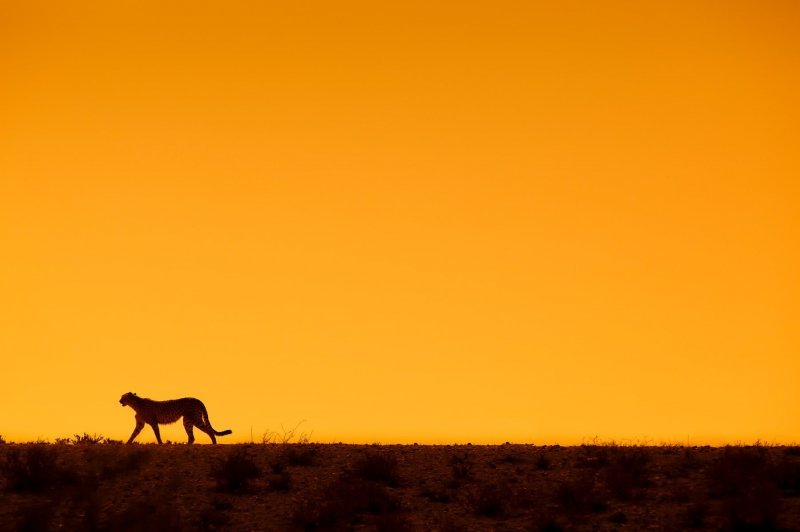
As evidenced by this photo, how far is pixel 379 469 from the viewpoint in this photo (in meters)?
28.8

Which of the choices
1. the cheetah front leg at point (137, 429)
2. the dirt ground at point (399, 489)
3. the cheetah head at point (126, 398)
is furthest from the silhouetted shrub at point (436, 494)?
the cheetah head at point (126, 398)

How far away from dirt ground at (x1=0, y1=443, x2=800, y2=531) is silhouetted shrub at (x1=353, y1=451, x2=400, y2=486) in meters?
0.03

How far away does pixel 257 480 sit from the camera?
28.8m

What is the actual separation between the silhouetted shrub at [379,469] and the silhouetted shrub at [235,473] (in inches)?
96.5

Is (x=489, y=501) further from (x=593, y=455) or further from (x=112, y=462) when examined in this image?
(x=112, y=462)

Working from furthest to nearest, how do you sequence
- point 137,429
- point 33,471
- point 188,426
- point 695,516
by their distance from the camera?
1. point 188,426
2. point 137,429
3. point 33,471
4. point 695,516

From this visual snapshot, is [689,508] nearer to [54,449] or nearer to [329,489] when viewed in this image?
[329,489]

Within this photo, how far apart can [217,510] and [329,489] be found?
8.37 ft

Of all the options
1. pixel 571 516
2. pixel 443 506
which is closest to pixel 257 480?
pixel 443 506

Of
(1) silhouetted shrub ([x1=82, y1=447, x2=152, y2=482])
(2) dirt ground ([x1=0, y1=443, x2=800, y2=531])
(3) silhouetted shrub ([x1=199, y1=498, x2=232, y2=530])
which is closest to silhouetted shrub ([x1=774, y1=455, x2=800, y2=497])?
(2) dirt ground ([x1=0, y1=443, x2=800, y2=531])

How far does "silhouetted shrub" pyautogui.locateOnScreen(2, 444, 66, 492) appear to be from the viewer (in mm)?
28109

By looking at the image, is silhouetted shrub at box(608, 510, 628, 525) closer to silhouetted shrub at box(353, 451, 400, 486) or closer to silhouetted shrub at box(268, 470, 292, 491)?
silhouetted shrub at box(353, 451, 400, 486)

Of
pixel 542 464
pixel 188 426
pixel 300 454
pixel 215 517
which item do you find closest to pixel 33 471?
pixel 215 517

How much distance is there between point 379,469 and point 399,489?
774 mm
